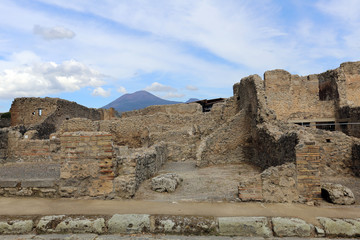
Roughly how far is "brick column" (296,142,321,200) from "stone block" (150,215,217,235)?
226 cm

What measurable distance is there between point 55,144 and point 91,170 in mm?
9317

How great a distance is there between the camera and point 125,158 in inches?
227

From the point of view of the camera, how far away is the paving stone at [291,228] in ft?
12.6

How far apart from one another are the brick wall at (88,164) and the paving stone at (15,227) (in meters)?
1.23

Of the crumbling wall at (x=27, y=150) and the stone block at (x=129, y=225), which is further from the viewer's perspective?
the crumbling wall at (x=27, y=150)

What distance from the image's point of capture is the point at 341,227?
3.86 metres

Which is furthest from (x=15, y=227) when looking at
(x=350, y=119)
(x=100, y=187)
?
(x=350, y=119)

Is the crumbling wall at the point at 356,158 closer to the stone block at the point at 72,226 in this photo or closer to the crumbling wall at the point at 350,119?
the crumbling wall at the point at 350,119

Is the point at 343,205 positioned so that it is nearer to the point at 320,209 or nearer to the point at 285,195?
the point at 320,209

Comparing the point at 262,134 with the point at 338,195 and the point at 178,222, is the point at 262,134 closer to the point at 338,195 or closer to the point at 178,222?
the point at 338,195

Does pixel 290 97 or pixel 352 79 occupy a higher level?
pixel 352 79

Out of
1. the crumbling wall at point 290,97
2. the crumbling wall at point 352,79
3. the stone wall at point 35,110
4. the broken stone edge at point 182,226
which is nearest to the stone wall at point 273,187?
the broken stone edge at point 182,226

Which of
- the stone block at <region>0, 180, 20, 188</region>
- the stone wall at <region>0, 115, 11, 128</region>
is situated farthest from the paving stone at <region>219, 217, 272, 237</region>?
the stone wall at <region>0, 115, 11, 128</region>

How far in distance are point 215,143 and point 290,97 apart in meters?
10.6
